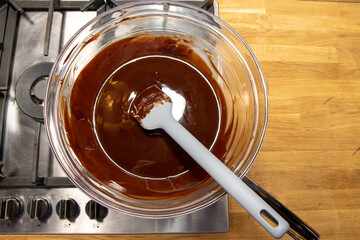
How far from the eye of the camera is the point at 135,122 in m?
0.58

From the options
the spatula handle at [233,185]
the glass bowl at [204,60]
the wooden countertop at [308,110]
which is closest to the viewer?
the spatula handle at [233,185]

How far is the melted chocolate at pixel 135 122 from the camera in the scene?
58 centimetres

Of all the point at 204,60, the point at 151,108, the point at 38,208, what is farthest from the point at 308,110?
the point at 38,208

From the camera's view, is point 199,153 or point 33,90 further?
point 33,90

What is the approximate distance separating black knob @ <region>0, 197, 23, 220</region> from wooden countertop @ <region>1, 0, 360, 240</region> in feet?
1.03

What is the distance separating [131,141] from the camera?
0.58 meters

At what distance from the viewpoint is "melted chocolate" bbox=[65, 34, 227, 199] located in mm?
577

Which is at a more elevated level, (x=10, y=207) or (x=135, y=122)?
(x=135, y=122)

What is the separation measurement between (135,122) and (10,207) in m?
0.33

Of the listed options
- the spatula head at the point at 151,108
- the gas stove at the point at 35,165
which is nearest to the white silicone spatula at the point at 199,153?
the spatula head at the point at 151,108

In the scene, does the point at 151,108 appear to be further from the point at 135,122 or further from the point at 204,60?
the point at 204,60

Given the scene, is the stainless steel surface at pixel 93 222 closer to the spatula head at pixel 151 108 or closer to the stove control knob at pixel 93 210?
the stove control knob at pixel 93 210

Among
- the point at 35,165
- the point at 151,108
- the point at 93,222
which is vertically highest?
the point at 151,108

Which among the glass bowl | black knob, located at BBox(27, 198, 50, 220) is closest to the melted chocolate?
the glass bowl
